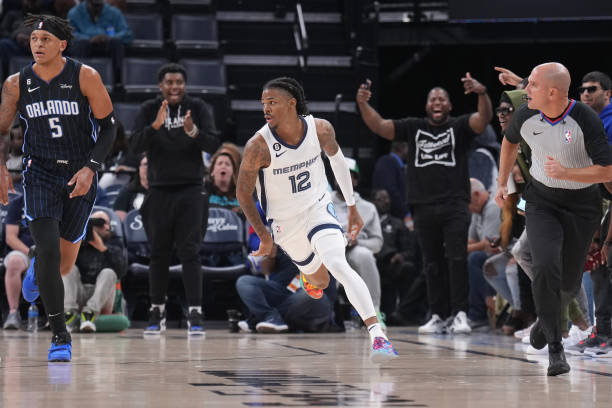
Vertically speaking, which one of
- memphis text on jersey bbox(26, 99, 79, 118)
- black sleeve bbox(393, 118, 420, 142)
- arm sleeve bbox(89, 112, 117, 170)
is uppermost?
black sleeve bbox(393, 118, 420, 142)

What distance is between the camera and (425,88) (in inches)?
592

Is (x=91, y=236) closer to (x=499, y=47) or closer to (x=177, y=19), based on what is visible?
(x=177, y=19)

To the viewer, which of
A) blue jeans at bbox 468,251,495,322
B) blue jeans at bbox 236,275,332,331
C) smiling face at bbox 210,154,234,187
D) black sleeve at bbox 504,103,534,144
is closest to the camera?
black sleeve at bbox 504,103,534,144

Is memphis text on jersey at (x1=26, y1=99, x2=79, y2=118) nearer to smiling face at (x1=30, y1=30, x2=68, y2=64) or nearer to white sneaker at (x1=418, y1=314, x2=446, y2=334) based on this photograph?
smiling face at (x1=30, y1=30, x2=68, y2=64)

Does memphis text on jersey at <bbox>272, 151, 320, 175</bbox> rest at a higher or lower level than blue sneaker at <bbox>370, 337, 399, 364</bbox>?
higher

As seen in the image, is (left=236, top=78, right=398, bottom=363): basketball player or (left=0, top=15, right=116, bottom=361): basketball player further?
(left=236, top=78, right=398, bottom=363): basketball player

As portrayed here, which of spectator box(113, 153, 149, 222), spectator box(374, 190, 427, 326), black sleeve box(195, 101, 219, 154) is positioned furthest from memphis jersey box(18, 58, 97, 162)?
spectator box(374, 190, 427, 326)

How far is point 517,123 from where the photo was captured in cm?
546

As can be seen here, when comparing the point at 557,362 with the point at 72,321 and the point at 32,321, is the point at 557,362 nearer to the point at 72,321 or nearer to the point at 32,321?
the point at 72,321

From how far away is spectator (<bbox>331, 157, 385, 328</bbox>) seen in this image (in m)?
9.18

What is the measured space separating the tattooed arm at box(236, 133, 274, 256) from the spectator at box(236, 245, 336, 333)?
301cm

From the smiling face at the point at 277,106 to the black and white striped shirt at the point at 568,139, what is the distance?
1412mm

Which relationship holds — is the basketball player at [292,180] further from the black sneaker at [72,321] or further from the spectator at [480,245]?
the spectator at [480,245]

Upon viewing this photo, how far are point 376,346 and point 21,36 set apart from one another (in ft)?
27.7
